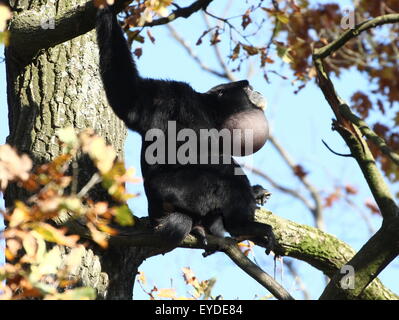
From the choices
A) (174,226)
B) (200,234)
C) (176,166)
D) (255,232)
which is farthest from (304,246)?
(176,166)

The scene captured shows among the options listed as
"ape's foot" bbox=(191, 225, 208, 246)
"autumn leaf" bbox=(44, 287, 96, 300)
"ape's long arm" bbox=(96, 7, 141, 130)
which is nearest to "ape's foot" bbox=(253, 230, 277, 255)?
"ape's foot" bbox=(191, 225, 208, 246)

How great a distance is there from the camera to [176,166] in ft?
21.5

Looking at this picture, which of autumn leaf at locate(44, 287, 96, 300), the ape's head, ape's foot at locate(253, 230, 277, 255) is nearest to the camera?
autumn leaf at locate(44, 287, 96, 300)

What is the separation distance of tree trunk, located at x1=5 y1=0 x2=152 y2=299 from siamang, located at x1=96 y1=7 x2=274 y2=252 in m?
0.23

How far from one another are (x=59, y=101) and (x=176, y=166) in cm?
137

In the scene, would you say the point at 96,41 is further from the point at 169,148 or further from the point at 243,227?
the point at 243,227

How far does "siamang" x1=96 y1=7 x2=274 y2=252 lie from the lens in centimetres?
620

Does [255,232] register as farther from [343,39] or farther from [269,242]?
[343,39]

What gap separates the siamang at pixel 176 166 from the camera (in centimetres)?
620

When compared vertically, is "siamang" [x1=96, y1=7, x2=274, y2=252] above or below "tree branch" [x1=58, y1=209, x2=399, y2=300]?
above

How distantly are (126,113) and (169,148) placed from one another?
1.92ft

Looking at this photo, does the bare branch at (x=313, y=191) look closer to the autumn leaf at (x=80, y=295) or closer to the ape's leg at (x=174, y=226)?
the ape's leg at (x=174, y=226)

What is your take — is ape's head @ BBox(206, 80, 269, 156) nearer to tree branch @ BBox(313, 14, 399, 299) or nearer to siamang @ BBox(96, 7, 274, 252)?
siamang @ BBox(96, 7, 274, 252)

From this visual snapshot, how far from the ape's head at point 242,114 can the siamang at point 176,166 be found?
0.40 m
